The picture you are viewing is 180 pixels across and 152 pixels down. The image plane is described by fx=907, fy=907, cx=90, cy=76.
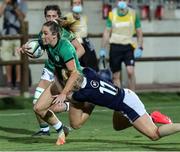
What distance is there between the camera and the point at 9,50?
17.2 metres

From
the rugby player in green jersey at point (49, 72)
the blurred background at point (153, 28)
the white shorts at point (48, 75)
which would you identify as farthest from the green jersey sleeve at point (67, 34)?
the blurred background at point (153, 28)

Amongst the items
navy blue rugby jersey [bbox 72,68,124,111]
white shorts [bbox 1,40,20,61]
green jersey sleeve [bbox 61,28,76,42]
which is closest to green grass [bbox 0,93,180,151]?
navy blue rugby jersey [bbox 72,68,124,111]

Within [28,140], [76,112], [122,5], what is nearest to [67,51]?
[76,112]

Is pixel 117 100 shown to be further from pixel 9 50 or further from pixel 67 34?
pixel 9 50

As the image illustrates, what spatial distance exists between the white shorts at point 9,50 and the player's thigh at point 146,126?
282 inches

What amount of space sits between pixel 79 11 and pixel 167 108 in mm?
2453

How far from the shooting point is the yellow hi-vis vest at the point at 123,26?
16.8 m

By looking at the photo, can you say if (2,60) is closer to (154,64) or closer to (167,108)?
(167,108)

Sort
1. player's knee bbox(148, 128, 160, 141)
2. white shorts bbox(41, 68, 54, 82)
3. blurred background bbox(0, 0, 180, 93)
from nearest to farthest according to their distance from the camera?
player's knee bbox(148, 128, 160, 141)
white shorts bbox(41, 68, 54, 82)
blurred background bbox(0, 0, 180, 93)

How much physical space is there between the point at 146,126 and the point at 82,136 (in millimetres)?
1772

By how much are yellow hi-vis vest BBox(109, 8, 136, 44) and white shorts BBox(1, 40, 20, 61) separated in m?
1.88

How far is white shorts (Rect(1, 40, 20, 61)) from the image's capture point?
678 inches

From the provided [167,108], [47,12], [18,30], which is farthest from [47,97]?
[18,30]

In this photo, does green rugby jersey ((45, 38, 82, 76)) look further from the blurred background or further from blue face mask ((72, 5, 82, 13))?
the blurred background
